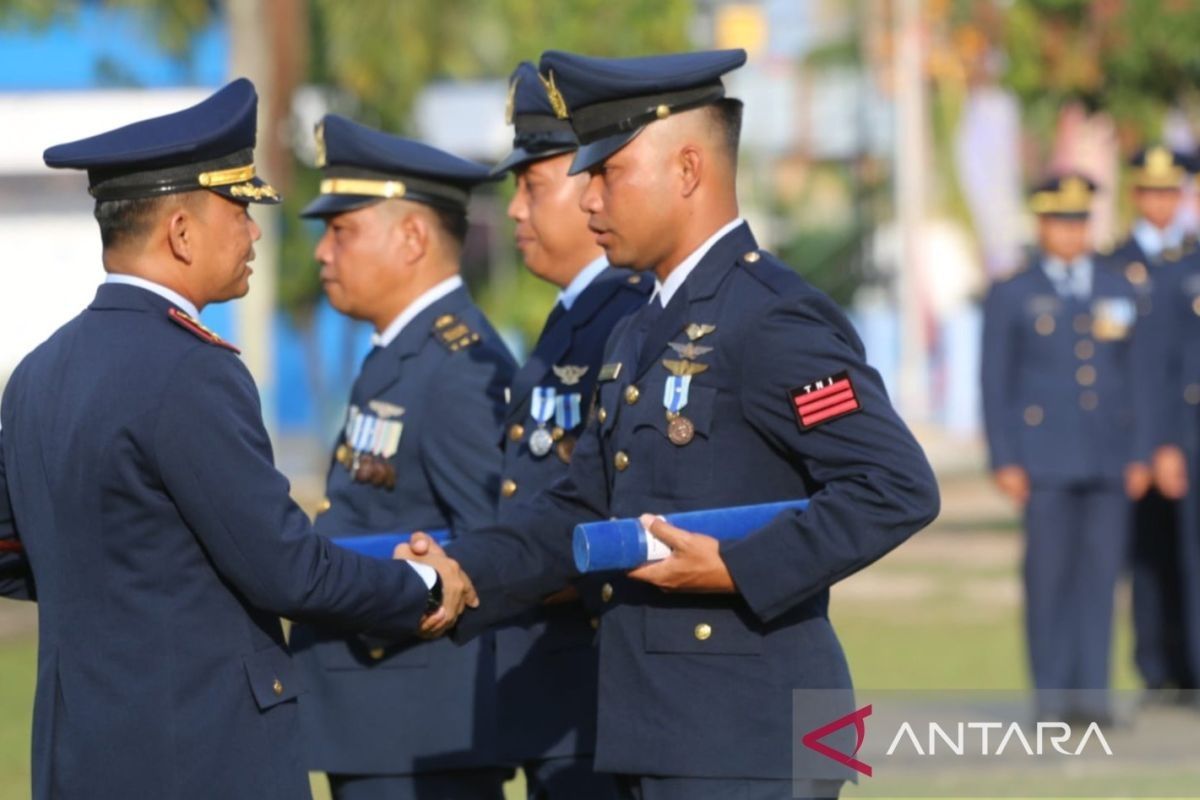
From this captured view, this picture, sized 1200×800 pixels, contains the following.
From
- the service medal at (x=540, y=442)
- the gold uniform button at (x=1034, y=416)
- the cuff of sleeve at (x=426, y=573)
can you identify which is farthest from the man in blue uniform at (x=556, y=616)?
the gold uniform button at (x=1034, y=416)

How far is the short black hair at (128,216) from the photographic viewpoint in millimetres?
4730

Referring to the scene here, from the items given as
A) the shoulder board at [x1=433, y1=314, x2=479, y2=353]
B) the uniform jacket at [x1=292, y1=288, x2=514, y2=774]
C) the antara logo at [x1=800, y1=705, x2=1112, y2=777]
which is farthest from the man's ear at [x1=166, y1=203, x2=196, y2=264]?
the antara logo at [x1=800, y1=705, x2=1112, y2=777]

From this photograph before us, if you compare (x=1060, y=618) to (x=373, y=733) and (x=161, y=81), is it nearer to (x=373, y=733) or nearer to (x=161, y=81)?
(x=373, y=733)

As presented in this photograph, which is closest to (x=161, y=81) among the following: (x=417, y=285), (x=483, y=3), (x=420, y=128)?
(x=420, y=128)

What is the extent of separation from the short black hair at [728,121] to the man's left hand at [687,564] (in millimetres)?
856

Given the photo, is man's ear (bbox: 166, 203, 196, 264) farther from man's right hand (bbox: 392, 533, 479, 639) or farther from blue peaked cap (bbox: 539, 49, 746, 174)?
man's right hand (bbox: 392, 533, 479, 639)

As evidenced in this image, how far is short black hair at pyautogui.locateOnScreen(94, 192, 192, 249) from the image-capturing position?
4730 mm

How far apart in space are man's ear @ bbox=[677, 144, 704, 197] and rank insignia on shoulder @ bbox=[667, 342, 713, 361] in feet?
1.04

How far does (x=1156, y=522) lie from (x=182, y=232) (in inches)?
319

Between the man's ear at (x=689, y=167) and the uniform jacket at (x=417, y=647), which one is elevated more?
the man's ear at (x=689, y=167)

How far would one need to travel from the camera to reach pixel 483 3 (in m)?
23.9

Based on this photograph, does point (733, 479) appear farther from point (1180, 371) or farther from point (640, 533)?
point (1180, 371)

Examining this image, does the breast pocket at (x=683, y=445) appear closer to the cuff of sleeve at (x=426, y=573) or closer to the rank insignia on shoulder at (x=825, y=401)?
the rank insignia on shoulder at (x=825, y=401)

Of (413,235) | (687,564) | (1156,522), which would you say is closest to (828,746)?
(687,564)
